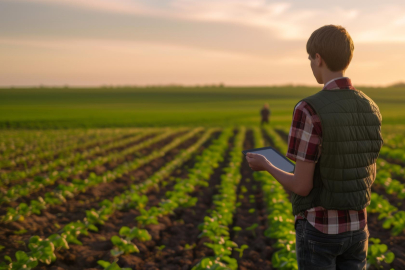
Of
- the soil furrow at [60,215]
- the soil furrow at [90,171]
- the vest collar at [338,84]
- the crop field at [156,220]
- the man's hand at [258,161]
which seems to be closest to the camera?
the vest collar at [338,84]

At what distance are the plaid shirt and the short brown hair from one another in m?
0.11

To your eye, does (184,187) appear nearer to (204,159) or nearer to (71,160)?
(204,159)

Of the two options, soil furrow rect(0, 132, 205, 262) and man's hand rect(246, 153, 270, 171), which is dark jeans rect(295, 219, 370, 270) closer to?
man's hand rect(246, 153, 270, 171)

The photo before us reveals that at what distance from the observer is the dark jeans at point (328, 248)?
2064mm

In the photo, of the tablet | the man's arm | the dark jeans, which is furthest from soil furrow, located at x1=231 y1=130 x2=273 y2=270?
the man's arm

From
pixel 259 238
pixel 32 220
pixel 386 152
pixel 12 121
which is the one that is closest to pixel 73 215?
pixel 32 220

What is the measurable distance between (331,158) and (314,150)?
0.12 m

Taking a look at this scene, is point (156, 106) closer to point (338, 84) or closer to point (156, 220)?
point (156, 220)

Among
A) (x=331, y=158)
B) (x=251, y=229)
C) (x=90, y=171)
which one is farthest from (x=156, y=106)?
(x=331, y=158)

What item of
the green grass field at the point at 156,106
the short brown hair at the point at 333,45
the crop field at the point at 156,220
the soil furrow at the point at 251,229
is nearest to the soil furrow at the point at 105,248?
the crop field at the point at 156,220

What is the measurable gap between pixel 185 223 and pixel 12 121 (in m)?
30.9

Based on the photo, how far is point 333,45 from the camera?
194cm

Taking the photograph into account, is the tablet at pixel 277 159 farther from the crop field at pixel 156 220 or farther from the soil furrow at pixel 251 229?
the soil furrow at pixel 251 229

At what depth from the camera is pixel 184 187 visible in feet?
26.9
